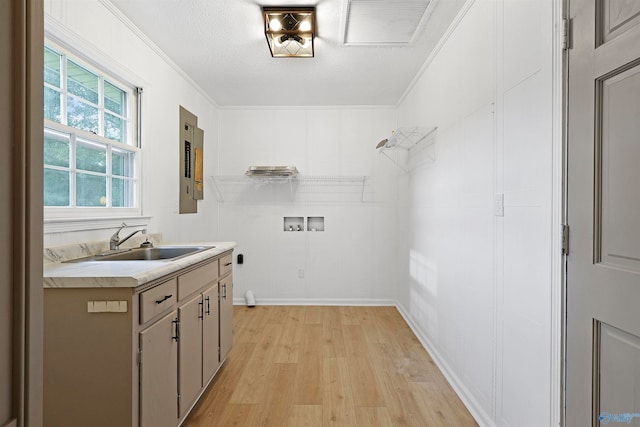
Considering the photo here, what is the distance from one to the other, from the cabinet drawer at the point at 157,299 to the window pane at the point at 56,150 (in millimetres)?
950

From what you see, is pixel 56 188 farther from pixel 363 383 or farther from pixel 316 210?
pixel 316 210

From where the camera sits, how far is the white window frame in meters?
1.80

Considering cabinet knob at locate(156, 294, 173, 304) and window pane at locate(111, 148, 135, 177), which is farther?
window pane at locate(111, 148, 135, 177)

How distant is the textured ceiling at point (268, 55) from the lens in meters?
2.21

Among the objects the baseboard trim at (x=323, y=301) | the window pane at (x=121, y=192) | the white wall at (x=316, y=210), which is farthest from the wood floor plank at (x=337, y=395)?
the window pane at (x=121, y=192)

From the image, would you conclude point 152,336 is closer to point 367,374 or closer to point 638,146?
point 367,374

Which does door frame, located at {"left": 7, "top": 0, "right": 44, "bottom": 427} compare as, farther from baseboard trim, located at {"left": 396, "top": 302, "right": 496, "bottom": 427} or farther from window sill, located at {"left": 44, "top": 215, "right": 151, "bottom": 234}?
baseboard trim, located at {"left": 396, "top": 302, "right": 496, "bottom": 427}

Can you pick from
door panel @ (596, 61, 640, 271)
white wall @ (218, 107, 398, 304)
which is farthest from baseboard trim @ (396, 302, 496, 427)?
door panel @ (596, 61, 640, 271)

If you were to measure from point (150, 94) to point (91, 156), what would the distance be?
0.79 m

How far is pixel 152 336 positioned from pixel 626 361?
1.73 meters

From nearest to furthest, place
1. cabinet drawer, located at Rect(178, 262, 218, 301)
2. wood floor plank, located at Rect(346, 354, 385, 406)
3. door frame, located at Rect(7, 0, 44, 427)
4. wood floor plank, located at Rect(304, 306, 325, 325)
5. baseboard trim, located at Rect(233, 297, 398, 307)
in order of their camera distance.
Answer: door frame, located at Rect(7, 0, 44, 427)
cabinet drawer, located at Rect(178, 262, 218, 301)
wood floor plank, located at Rect(346, 354, 385, 406)
wood floor plank, located at Rect(304, 306, 325, 325)
baseboard trim, located at Rect(233, 297, 398, 307)

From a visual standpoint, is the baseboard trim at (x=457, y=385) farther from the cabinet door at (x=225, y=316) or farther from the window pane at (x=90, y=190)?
the window pane at (x=90, y=190)

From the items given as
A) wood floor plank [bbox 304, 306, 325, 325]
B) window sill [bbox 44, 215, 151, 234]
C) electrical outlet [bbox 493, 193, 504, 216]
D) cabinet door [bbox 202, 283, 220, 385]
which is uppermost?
electrical outlet [bbox 493, 193, 504, 216]

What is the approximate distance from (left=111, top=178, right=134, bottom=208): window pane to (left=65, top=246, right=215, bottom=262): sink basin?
39 cm
